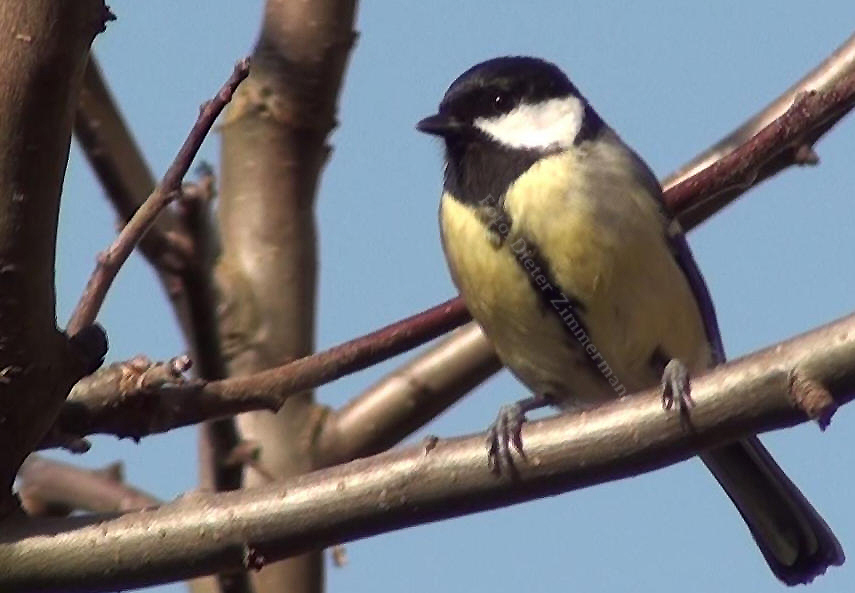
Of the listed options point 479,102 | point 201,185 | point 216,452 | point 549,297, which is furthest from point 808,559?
point 201,185

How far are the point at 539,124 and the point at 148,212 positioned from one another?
4.34 feet

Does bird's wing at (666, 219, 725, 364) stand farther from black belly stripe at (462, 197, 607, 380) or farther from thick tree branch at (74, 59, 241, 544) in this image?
thick tree branch at (74, 59, 241, 544)

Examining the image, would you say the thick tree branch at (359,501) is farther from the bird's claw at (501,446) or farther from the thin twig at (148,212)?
the thin twig at (148,212)

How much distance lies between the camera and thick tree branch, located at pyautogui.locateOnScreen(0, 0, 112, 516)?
1340 millimetres

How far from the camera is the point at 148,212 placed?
165cm

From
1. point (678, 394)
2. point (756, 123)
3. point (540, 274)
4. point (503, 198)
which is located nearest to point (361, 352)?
point (678, 394)

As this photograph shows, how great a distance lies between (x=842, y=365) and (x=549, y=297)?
1103 mm

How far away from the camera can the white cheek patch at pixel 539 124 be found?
275 cm

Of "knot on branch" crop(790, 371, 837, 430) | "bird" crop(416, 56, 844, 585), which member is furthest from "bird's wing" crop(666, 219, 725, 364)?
"knot on branch" crop(790, 371, 837, 430)

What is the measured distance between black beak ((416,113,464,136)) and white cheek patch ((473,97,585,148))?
42 mm

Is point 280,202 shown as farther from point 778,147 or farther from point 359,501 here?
point 359,501

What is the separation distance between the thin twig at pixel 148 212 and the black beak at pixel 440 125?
1.18 m

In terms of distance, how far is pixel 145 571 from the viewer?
150 centimetres

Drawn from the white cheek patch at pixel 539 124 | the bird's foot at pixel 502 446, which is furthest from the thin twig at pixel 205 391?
the white cheek patch at pixel 539 124
